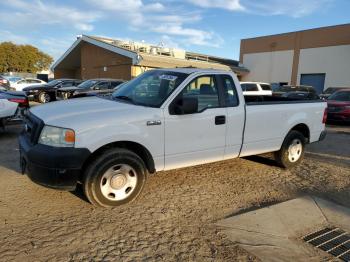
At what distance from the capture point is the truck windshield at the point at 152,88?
15.6 feet

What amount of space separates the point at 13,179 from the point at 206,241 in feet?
10.8

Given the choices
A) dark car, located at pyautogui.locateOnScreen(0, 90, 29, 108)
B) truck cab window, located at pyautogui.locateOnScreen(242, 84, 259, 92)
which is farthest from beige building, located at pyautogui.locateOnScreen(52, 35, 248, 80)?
dark car, located at pyautogui.locateOnScreen(0, 90, 29, 108)

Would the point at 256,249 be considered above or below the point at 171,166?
below

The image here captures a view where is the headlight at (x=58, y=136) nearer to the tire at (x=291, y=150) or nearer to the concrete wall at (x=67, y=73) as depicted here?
the tire at (x=291, y=150)

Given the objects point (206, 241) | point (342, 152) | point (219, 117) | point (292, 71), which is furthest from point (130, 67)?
point (206, 241)

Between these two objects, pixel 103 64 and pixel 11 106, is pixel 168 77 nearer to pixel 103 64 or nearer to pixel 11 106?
pixel 11 106

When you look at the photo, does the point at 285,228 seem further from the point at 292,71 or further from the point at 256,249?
the point at 292,71

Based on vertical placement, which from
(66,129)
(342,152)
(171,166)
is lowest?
(342,152)

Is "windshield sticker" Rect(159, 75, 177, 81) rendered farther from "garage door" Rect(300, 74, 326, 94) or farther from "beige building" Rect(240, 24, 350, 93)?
"garage door" Rect(300, 74, 326, 94)

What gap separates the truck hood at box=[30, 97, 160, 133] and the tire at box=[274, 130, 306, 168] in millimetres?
2955

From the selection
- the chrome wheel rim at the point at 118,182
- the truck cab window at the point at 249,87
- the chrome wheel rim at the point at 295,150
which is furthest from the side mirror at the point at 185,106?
the truck cab window at the point at 249,87

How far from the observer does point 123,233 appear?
3713 millimetres

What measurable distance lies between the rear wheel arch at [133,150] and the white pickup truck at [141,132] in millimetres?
12

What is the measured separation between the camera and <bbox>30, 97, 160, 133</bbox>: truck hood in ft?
13.1
